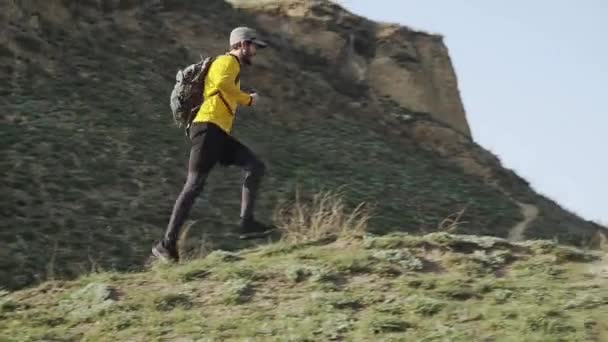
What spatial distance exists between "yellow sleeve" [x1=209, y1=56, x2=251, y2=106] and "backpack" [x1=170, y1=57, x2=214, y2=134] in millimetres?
121

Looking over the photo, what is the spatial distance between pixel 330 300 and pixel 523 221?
1617 centimetres

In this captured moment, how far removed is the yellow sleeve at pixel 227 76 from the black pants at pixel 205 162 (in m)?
0.26

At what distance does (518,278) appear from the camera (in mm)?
6918

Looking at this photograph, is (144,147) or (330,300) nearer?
(330,300)

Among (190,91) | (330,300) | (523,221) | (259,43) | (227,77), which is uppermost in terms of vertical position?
(259,43)

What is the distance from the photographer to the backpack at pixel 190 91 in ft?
24.3

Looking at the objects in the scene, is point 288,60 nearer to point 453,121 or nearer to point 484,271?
point 453,121

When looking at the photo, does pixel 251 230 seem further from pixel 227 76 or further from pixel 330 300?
pixel 330 300

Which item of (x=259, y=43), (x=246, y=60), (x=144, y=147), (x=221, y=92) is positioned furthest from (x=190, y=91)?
(x=144, y=147)

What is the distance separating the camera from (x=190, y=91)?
741 centimetres

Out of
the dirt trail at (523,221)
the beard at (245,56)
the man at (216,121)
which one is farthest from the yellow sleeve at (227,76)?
the dirt trail at (523,221)

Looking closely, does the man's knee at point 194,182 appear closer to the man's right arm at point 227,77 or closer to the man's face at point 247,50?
the man's right arm at point 227,77

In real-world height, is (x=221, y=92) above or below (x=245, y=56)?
below

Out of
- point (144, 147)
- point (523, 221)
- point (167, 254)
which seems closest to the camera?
point (167, 254)
